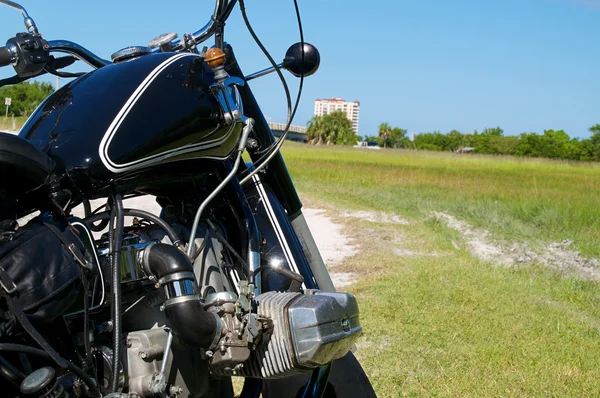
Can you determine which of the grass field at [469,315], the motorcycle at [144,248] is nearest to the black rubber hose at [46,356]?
the motorcycle at [144,248]

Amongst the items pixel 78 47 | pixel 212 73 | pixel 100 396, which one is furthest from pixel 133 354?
pixel 78 47

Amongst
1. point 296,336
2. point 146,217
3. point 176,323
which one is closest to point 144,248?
point 146,217

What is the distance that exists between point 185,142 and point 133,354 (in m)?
0.62

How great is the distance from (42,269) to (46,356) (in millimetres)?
210

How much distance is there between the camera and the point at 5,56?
7.00 ft

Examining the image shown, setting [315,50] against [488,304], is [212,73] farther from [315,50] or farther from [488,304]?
[488,304]

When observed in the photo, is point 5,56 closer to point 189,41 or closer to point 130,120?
point 130,120

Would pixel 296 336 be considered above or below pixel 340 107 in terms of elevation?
below

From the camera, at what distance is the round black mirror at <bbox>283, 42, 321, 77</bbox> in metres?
2.55

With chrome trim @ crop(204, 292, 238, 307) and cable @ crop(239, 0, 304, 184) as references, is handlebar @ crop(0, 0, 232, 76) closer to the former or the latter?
cable @ crop(239, 0, 304, 184)

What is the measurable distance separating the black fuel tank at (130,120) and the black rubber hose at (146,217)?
13 cm

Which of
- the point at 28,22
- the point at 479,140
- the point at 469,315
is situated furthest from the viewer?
the point at 479,140

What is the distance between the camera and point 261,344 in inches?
83.8

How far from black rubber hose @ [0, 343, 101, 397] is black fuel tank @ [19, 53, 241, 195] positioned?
48 cm
